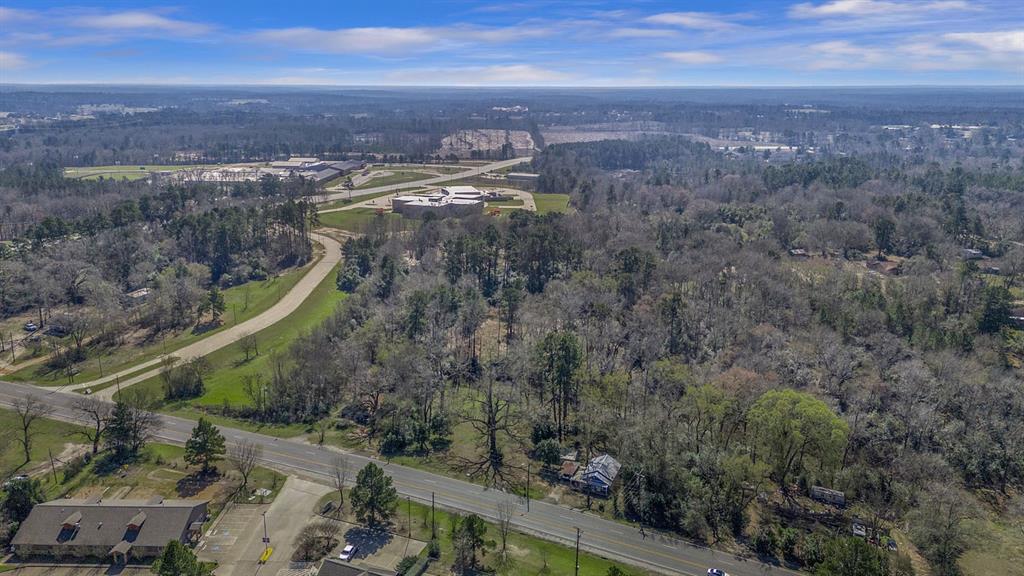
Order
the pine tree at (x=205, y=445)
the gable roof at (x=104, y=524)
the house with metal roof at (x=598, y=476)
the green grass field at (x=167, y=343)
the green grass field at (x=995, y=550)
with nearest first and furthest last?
1. the gable roof at (x=104, y=524)
2. the green grass field at (x=995, y=550)
3. the house with metal roof at (x=598, y=476)
4. the pine tree at (x=205, y=445)
5. the green grass field at (x=167, y=343)

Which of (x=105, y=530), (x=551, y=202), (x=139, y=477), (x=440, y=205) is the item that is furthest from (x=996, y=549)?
(x=551, y=202)

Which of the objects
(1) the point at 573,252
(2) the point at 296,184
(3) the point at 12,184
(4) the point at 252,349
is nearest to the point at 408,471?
(4) the point at 252,349

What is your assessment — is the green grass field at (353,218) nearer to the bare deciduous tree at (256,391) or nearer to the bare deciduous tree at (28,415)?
the bare deciduous tree at (256,391)

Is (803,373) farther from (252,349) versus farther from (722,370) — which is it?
(252,349)

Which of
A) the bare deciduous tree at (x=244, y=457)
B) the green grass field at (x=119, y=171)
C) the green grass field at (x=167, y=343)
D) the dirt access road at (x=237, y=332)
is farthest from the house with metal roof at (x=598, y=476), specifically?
the green grass field at (x=119, y=171)

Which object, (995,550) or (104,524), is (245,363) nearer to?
(104,524)

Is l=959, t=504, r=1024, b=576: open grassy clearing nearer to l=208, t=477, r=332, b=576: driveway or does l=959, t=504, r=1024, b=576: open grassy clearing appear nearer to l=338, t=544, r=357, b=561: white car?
l=338, t=544, r=357, b=561: white car
